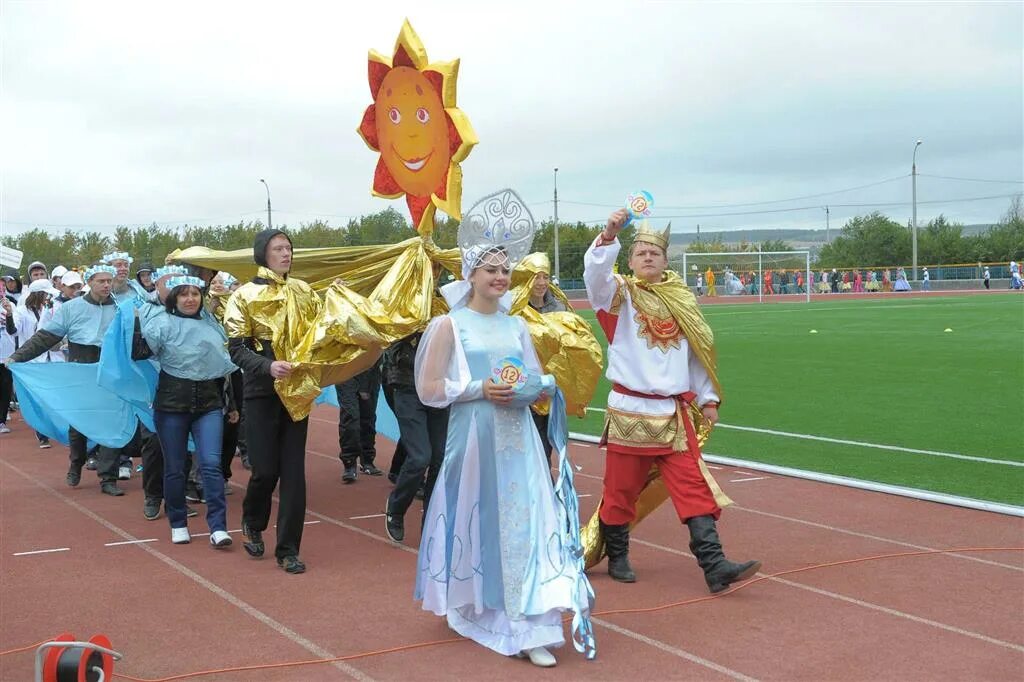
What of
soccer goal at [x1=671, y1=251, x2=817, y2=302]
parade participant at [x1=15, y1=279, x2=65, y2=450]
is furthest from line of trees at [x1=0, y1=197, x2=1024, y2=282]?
parade participant at [x1=15, y1=279, x2=65, y2=450]

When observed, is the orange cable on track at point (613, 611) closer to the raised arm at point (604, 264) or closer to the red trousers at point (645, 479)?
the red trousers at point (645, 479)

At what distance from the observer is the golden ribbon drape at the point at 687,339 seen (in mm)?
6312

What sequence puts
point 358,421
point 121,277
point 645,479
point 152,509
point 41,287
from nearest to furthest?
point 645,479 → point 152,509 → point 358,421 → point 121,277 → point 41,287

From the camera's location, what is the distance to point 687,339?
251 inches

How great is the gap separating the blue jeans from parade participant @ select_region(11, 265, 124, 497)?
2.26m

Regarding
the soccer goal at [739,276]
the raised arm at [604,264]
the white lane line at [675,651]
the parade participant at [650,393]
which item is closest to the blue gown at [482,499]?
the white lane line at [675,651]

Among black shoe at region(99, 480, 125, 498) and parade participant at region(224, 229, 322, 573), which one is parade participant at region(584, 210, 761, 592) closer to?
parade participant at region(224, 229, 322, 573)

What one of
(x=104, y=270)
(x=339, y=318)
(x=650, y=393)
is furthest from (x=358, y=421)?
(x=650, y=393)

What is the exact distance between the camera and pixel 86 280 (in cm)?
1021

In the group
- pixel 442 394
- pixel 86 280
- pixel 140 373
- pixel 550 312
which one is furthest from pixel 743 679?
pixel 86 280

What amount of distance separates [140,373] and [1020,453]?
307 inches

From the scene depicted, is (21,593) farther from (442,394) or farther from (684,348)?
(684,348)

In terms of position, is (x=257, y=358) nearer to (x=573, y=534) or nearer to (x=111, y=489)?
(x=573, y=534)

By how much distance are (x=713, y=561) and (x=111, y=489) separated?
5.75 metres
